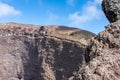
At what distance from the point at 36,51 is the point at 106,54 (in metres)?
140

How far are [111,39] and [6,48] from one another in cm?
13858

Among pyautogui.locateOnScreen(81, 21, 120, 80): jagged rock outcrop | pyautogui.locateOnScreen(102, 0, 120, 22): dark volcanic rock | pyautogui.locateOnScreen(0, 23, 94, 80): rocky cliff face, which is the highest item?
pyautogui.locateOnScreen(102, 0, 120, 22): dark volcanic rock

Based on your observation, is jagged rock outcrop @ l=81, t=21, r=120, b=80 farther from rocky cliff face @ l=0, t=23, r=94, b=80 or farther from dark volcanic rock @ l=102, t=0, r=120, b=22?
rocky cliff face @ l=0, t=23, r=94, b=80

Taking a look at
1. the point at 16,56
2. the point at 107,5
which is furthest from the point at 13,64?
the point at 107,5

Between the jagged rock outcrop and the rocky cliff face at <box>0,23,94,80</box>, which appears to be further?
the rocky cliff face at <box>0,23,94,80</box>

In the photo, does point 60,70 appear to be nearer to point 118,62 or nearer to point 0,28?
point 0,28

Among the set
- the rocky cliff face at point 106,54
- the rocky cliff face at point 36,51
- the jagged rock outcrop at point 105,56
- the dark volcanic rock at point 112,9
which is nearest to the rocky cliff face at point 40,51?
the rocky cliff face at point 36,51

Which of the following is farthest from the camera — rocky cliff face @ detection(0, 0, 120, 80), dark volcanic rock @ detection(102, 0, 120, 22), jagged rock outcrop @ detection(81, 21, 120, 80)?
rocky cliff face @ detection(0, 0, 120, 80)

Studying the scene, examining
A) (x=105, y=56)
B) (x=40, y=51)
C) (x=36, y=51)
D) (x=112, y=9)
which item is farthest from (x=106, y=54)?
(x=36, y=51)

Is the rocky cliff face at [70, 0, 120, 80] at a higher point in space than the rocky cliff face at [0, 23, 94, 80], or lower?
higher

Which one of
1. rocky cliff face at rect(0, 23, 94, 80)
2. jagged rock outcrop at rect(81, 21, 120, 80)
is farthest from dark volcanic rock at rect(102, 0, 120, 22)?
rocky cliff face at rect(0, 23, 94, 80)

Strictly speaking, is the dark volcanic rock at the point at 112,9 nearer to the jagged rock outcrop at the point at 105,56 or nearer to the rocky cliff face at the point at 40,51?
the jagged rock outcrop at the point at 105,56

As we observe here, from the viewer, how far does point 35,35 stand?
142 metres

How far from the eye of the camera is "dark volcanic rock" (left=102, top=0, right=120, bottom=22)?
702 cm
